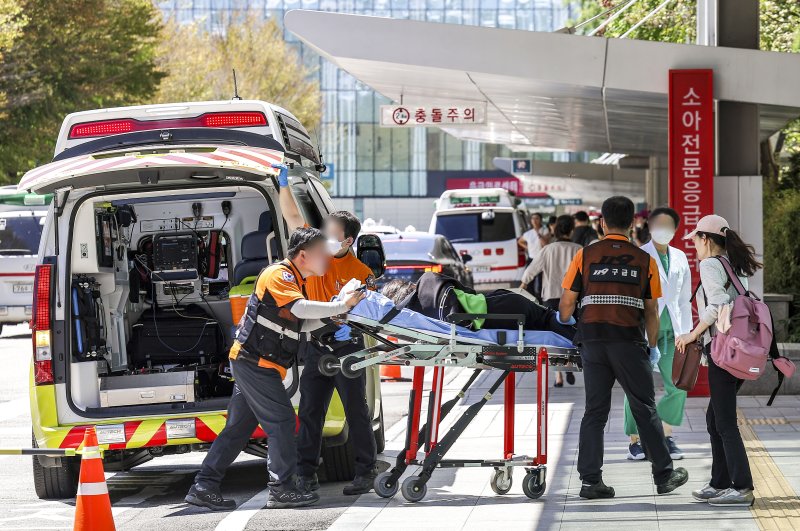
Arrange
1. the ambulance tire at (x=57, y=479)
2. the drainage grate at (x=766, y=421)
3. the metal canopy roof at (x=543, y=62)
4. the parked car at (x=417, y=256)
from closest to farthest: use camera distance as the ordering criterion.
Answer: the ambulance tire at (x=57, y=479), the drainage grate at (x=766, y=421), the metal canopy roof at (x=543, y=62), the parked car at (x=417, y=256)

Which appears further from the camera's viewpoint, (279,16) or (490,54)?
(279,16)

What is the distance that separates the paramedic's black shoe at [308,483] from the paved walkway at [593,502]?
32cm

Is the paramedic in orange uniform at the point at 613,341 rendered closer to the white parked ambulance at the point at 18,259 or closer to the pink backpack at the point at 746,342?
the pink backpack at the point at 746,342

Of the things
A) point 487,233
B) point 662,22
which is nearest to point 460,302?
point 662,22

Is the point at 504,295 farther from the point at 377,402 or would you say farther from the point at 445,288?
the point at 377,402

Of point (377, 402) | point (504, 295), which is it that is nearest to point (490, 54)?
point (377, 402)

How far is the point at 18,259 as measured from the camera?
24.1m

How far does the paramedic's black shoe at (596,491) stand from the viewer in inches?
324

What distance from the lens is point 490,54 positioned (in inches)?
548

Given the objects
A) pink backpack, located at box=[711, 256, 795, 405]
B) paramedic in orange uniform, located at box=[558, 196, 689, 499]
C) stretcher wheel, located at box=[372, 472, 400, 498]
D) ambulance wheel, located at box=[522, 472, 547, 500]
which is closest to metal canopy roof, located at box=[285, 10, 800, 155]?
paramedic in orange uniform, located at box=[558, 196, 689, 499]

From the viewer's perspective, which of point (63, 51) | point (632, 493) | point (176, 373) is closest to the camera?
point (632, 493)

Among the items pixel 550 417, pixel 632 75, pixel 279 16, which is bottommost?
pixel 550 417

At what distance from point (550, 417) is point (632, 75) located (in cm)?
347

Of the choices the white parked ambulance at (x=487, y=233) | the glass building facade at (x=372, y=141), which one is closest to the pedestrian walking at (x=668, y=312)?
the white parked ambulance at (x=487, y=233)
